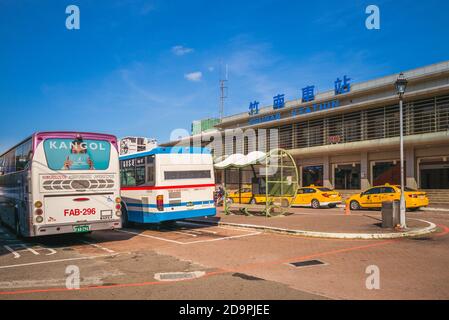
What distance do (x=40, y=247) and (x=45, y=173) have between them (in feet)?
8.42

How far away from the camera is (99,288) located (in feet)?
22.7

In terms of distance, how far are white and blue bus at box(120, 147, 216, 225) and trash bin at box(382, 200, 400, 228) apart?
660 centimetres

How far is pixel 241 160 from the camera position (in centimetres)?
1964

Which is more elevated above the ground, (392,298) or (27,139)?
(27,139)

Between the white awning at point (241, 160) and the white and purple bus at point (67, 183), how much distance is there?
25.9ft

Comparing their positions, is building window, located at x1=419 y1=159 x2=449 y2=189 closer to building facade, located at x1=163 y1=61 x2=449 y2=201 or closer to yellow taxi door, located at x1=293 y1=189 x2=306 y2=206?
building facade, located at x1=163 y1=61 x2=449 y2=201

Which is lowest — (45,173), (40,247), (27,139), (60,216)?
(40,247)

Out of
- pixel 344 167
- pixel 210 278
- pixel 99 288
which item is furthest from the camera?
pixel 344 167

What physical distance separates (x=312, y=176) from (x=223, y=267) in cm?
3001

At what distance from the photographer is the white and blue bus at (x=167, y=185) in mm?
14445

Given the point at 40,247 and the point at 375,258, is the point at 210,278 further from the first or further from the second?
the point at 40,247

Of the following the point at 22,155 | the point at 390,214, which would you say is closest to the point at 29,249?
the point at 22,155

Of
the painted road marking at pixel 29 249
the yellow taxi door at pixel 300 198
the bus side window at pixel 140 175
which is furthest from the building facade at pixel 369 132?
the painted road marking at pixel 29 249
